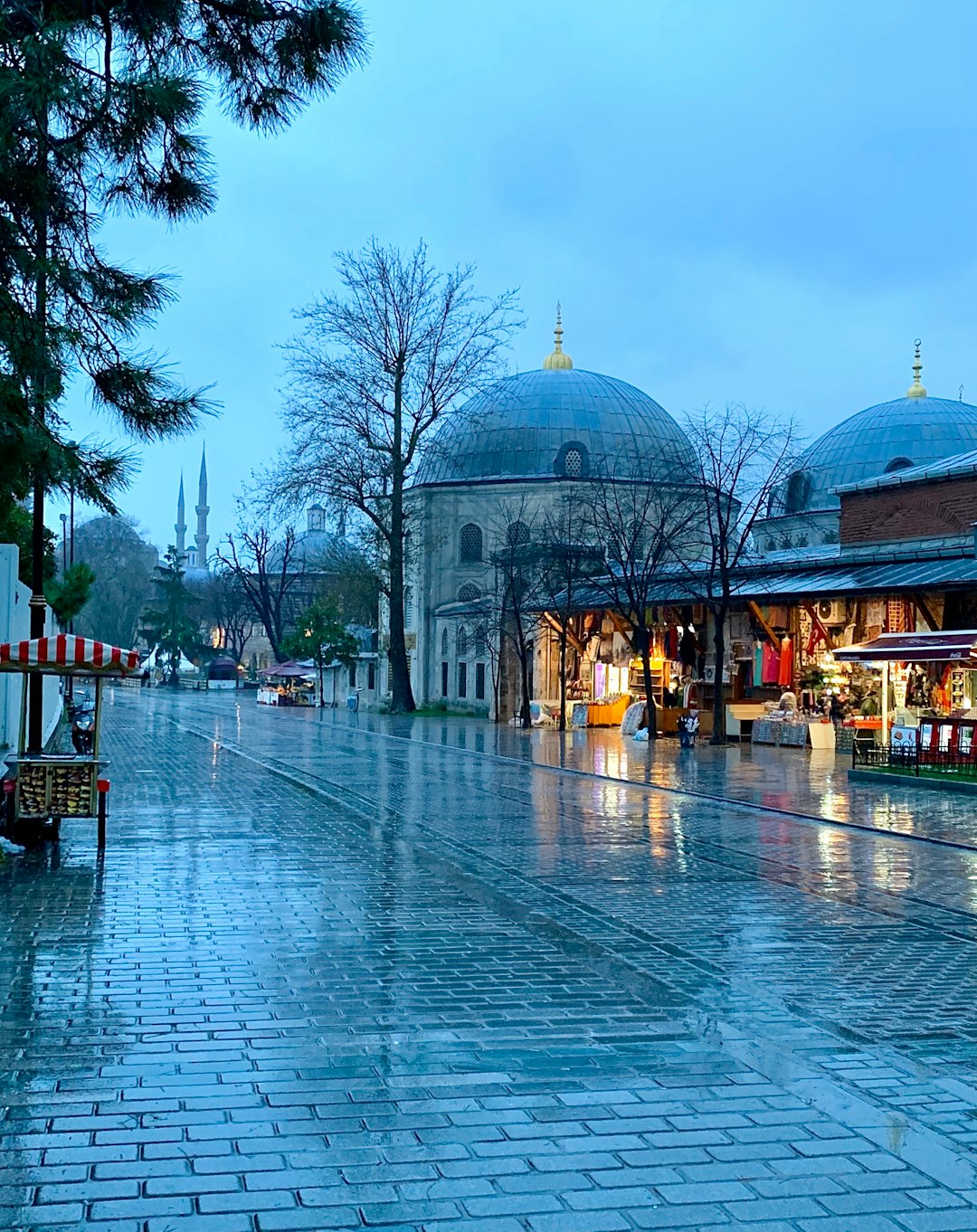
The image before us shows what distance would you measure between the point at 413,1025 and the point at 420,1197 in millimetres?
2351

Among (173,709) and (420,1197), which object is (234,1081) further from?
(173,709)

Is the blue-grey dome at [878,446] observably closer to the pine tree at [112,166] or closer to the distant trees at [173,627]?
the pine tree at [112,166]

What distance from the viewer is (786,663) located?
119 feet

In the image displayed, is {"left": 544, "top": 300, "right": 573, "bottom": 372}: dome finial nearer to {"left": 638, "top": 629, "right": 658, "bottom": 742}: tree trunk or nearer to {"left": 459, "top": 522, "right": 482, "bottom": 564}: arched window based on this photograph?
{"left": 459, "top": 522, "right": 482, "bottom": 564}: arched window

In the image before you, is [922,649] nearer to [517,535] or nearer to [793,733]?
[793,733]

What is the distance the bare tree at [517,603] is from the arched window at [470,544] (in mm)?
8173

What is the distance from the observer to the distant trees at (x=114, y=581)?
112m

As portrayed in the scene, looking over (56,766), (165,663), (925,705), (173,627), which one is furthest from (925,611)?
(165,663)

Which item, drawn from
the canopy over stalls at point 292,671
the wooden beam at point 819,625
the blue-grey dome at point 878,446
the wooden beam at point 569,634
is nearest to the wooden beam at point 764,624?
the wooden beam at point 819,625

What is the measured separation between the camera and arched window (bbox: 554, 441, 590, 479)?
6206cm

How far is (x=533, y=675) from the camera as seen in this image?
5306 centimetres

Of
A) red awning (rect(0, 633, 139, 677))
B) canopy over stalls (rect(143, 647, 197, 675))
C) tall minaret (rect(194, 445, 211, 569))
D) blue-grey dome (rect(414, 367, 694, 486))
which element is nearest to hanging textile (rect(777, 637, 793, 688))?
blue-grey dome (rect(414, 367, 694, 486))

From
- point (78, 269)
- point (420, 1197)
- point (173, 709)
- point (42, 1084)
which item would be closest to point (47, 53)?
point (78, 269)

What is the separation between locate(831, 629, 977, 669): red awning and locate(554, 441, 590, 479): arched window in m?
34.0
